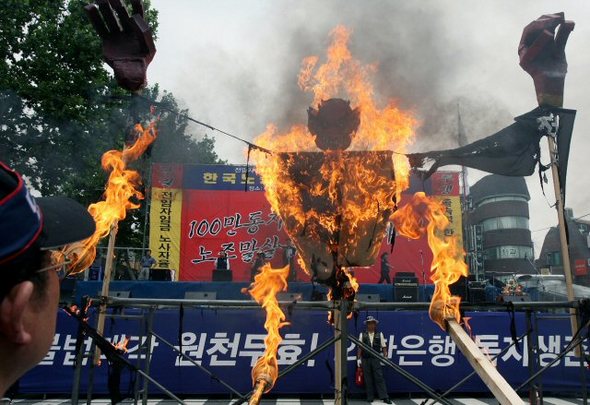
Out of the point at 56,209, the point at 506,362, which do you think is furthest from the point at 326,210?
the point at 506,362

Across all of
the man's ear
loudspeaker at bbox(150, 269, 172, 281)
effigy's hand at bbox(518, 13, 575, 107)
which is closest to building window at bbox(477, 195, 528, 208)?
loudspeaker at bbox(150, 269, 172, 281)

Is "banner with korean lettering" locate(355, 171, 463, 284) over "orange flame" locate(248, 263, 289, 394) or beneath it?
over

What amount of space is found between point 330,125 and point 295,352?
23.3 ft

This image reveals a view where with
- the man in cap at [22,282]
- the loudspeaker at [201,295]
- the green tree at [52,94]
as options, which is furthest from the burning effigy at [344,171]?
the green tree at [52,94]

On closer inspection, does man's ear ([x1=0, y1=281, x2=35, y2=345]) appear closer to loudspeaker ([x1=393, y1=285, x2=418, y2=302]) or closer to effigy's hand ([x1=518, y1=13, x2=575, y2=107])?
effigy's hand ([x1=518, y1=13, x2=575, y2=107])

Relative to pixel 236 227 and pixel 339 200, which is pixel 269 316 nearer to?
pixel 339 200

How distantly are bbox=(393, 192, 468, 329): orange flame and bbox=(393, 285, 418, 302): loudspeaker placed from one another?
8061 millimetres

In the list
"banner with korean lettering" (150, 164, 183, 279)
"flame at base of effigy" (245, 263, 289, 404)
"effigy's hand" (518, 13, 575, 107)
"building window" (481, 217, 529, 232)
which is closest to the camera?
"flame at base of effigy" (245, 263, 289, 404)

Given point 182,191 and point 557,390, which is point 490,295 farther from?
point 182,191

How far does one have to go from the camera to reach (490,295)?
47.5 feet

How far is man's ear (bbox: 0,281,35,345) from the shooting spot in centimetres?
109

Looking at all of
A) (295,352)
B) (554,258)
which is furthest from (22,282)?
(554,258)

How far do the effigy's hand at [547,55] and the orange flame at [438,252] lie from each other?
169cm

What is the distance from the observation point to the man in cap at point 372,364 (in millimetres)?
9930
